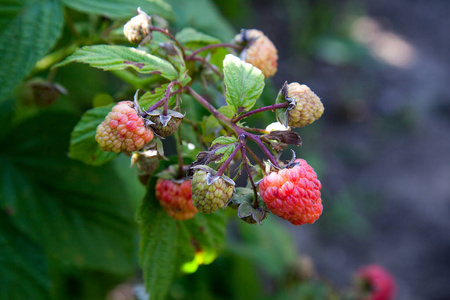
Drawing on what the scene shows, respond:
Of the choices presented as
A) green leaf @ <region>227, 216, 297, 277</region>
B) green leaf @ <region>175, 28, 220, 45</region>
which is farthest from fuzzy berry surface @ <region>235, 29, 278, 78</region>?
green leaf @ <region>227, 216, 297, 277</region>

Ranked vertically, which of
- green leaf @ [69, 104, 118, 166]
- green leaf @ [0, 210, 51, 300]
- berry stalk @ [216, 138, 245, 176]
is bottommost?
green leaf @ [0, 210, 51, 300]

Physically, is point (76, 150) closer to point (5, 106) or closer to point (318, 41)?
point (5, 106)

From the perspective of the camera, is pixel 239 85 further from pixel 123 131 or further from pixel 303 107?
pixel 123 131

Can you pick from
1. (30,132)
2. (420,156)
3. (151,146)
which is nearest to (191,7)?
(30,132)

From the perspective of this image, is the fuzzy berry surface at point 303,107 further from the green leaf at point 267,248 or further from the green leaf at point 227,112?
the green leaf at point 267,248

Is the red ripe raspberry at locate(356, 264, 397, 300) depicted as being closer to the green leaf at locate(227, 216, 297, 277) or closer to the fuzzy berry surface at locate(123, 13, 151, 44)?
the green leaf at locate(227, 216, 297, 277)

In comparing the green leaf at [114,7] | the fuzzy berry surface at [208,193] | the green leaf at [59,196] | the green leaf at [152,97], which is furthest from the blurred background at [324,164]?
the fuzzy berry surface at [208,193]

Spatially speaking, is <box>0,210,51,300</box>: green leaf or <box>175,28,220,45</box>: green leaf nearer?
<box>175,28,220,45</box>: green leaf

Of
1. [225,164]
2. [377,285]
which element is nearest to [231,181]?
[225,164]

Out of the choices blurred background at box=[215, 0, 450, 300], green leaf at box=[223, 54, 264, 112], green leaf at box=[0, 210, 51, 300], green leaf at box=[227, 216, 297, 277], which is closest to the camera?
green leaf at box=[223, 54, 264, 112]
